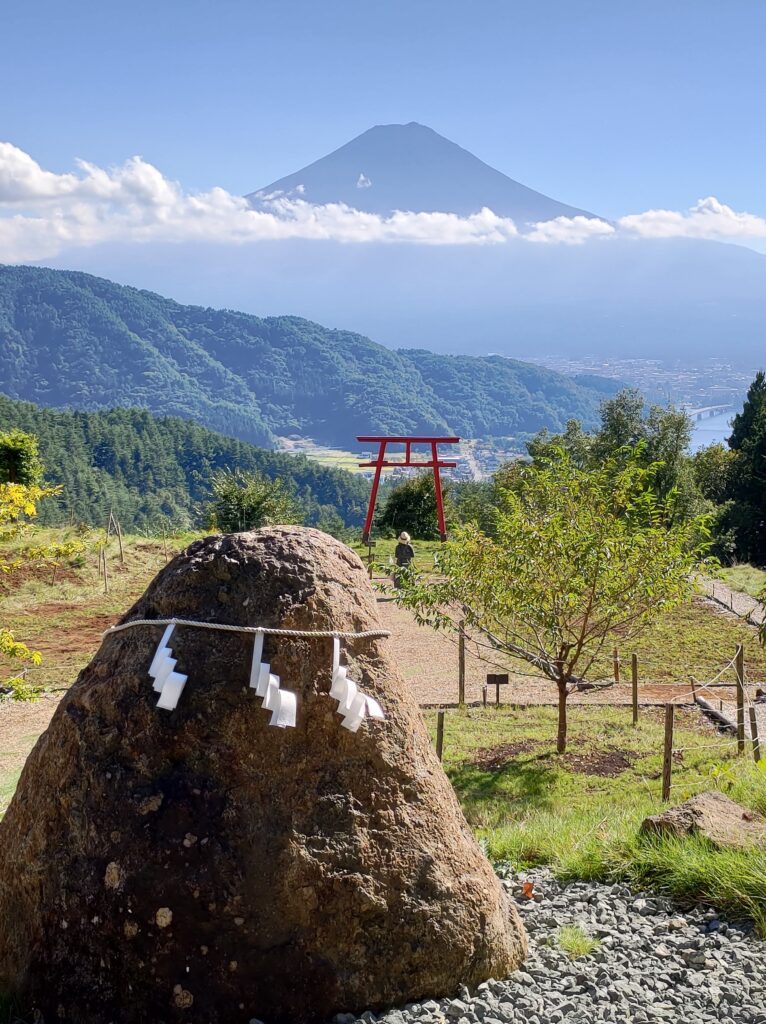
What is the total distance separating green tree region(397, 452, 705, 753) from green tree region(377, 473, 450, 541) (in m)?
22.2

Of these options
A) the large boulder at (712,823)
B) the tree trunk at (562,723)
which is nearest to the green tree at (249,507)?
the tree trunk at (562,723)

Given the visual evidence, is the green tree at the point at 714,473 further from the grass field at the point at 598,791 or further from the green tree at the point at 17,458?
the grass field at the point at 598,791

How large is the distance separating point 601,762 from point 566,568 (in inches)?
98.7

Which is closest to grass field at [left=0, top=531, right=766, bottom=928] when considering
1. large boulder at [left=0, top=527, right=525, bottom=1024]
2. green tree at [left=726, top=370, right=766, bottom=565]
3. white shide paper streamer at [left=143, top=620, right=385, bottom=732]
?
large boulder at [left=0, top=527, right=525, bottom=1024]

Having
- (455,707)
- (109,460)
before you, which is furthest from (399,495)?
(109,460)

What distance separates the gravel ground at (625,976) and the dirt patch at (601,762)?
7067 mm

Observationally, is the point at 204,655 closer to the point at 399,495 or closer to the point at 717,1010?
the point at 717,1010

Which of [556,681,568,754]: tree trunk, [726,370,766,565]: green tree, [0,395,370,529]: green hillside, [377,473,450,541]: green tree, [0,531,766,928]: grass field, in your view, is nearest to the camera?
[0,531,766,928]: grass field

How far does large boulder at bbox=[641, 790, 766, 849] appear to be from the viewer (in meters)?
5.02

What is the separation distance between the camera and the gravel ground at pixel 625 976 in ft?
12.0

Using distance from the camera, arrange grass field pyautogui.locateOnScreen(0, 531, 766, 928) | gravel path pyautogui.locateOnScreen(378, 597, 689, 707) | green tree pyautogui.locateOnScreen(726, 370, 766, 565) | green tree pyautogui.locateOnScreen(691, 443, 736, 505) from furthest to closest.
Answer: green tree pyautogui.locateOnScreen(691, 443, 736, 505)
green tree pyautogui.locateOnScreen(726, 370, 766, 565)
gravel path pyautogui.locateOnScreen(378, 597, 689, 707)
grass field pyautogui.locateOnScreen(0, 531, 766, 928)

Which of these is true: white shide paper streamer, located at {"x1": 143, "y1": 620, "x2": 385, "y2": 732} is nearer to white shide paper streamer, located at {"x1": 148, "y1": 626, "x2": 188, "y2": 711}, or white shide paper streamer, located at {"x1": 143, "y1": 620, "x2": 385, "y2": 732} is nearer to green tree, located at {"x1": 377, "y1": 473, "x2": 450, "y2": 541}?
white shide paper streamer, located at {"x1": 148, "y1": 626, "x2": 188, "y2": 711}

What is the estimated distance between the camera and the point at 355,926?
368 centimetres

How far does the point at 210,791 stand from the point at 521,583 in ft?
28.1
